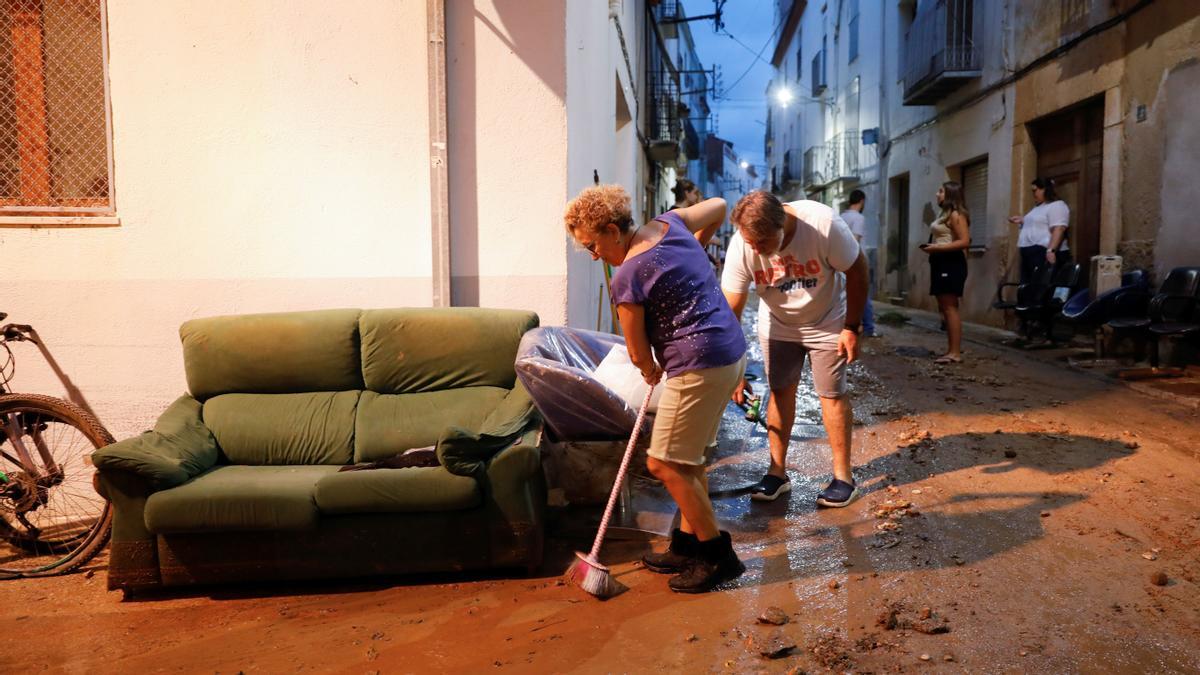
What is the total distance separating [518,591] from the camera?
10.7ft

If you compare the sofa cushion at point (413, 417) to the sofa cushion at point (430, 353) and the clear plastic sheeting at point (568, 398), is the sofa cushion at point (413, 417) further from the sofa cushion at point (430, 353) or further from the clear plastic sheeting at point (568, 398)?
the clear plastic sheeting at point (568, 398)

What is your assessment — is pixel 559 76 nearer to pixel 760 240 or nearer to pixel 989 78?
pixel 760 240

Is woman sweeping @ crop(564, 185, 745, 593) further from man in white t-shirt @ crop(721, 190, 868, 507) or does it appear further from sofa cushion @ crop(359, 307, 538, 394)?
sofa cushion @ crop(359, 307, 538, 394)

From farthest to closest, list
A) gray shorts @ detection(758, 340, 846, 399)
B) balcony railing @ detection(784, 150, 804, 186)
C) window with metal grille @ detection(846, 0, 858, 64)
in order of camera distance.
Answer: balcony railing @ detection(784, 150, 804, 186) < window with metal grille @ detection(846, 0, 858, 64) < gray shorts @ detection(758, 340, 846, 399)

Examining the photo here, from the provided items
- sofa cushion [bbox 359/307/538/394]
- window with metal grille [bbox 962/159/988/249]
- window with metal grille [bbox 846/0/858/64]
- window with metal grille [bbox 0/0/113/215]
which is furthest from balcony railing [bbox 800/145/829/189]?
window with metal grille [bbox 0/0/113/215]

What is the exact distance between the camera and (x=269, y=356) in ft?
13.4

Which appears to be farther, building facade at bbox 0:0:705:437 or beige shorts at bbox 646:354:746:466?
building facade at bbox 0:0:705:437

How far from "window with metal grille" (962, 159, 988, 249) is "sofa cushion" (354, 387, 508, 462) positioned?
1011 cm

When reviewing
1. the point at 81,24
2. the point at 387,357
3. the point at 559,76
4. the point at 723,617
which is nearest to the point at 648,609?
the point at 723,617

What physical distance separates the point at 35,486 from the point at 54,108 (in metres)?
2.22

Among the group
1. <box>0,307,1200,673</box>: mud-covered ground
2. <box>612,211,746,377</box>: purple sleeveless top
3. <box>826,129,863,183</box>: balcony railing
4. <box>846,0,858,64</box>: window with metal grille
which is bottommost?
<box>0,307,1200,673</box>: mud-covered ground

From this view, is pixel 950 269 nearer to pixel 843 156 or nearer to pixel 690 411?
pixel 690 411

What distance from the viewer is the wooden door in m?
9.12

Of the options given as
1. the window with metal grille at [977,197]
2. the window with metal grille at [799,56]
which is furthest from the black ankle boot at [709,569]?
the window with metal grille at [799,56]
